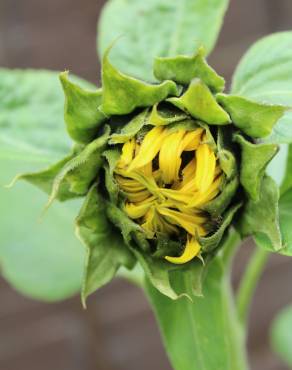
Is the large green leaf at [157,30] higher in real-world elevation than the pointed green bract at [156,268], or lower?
higher

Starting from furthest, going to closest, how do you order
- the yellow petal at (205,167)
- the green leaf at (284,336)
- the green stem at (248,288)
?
the green leaf at (284,336) < the green stem at (248,288) < the yellow petal at (205,167)

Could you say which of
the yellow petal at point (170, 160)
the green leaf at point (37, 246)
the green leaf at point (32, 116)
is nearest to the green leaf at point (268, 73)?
the yellow petal at point (170, 160)

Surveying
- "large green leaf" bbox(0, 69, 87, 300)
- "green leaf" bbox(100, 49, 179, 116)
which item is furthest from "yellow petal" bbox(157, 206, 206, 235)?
"large green leaf" bbox(0, 69, 87, 300)

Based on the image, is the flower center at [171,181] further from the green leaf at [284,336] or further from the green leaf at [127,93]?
the green leaf at [284,336]

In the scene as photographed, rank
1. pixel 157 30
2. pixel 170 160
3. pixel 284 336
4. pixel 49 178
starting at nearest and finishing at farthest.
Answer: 1. pixel 170 160
2. pixel 49 178
3. pixel 157 30
4. pixel 284 336

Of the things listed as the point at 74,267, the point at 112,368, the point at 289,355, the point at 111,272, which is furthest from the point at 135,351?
the point at 111,272

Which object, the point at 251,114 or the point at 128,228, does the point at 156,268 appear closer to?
the point at 128,228

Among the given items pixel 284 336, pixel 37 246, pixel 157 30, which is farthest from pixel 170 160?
pixel 284 336
